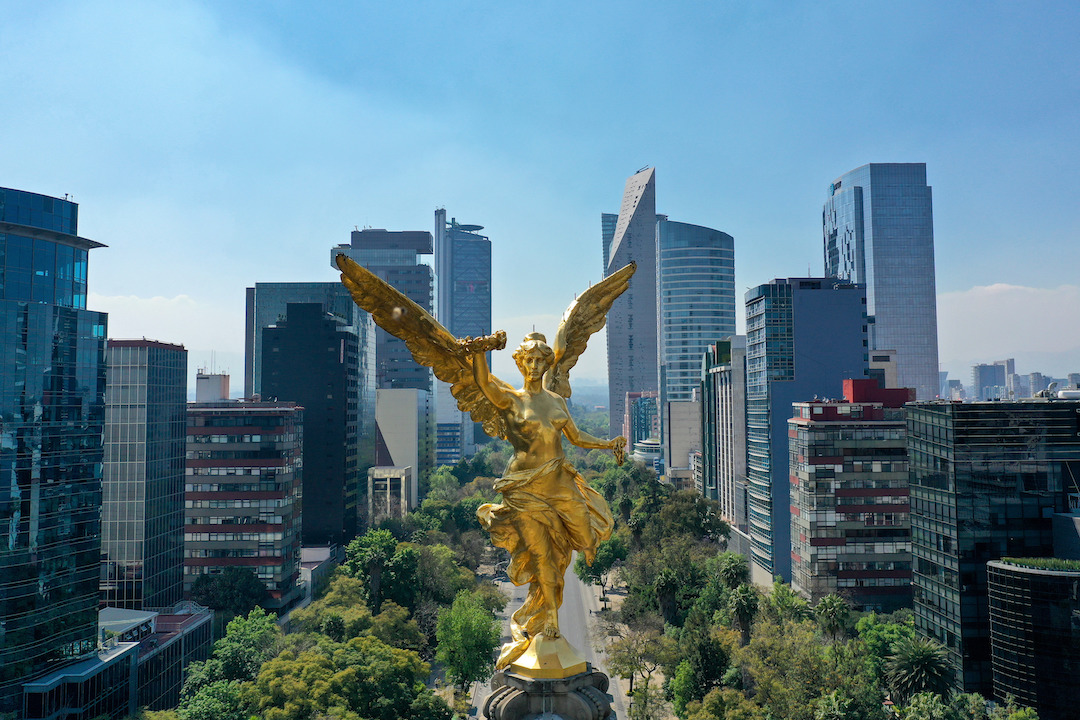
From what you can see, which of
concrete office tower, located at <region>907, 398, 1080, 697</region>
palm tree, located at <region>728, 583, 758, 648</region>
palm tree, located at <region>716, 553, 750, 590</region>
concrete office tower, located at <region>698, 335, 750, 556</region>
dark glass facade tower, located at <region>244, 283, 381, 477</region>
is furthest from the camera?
dark glass facade tower, located at <region>244, 283, 381, 477</region>

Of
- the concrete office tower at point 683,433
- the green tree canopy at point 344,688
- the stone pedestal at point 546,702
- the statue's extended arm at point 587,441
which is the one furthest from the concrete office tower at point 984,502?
the concrete office tower at point 683,433

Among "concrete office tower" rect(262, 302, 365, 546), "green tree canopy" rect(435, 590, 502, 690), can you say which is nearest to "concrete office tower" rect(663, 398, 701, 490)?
"concrete office tower" rect(262, 302, 365, 546)

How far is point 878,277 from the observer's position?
188 metres

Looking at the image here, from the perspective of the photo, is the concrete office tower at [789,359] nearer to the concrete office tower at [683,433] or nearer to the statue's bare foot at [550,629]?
the concrete office tower at [683,433]

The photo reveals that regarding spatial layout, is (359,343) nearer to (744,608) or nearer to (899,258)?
(744,608)

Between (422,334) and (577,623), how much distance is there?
183 ft

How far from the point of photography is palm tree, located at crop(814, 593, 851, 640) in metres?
46.0

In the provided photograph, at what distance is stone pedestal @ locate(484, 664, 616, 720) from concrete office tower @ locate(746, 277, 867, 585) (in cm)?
6043

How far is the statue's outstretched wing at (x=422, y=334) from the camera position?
1445cm

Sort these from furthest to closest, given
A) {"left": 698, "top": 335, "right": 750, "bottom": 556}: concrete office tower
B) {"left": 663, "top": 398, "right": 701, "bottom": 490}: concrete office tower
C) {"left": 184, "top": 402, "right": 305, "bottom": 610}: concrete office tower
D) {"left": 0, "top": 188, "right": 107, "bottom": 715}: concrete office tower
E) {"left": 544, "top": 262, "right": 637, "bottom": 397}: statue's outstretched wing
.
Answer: {"left": 663, "top": 398, "right": 701, "bottom": 490}: concrete office tower, {"left": 698, "top": 335, "right": 750, "bottom": 556}: concrete office tower, {"left": 184, "top": 402, "right": 305, "bottom": 610}: concrete office tower, {"left": 0, "top": 188, "right": 107, "bottom": 715}: concrete office tower, {"left": 544, "top": 262, "right": 637, "bottom": 397}: statue's outstretched wing

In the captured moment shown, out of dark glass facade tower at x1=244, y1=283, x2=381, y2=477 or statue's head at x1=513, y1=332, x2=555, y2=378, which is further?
dark glass facade tower at x1=244, y1=283, x2=381, y2=477

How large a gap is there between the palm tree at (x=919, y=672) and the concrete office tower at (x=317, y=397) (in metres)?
57.4

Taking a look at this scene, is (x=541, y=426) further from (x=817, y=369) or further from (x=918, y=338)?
(x=918, y=338)

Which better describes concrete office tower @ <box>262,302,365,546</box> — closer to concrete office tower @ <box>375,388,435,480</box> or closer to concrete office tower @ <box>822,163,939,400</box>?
concrete office tower @ <box>375,388,435,480</box>
